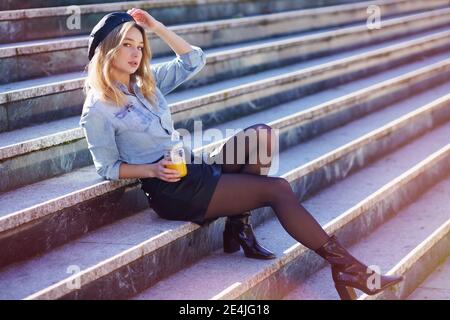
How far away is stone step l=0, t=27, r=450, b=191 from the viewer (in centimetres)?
399

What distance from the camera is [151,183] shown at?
3.93 m

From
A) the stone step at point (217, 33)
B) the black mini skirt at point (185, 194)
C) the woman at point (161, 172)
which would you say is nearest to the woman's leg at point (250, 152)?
the woman at point (161, 172)

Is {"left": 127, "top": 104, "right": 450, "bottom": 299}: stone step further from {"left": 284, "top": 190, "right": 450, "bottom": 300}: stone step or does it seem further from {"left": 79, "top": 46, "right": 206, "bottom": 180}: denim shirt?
{"left": 79, "top": 46, "right": 206, "bottom": 180}: denim shirt

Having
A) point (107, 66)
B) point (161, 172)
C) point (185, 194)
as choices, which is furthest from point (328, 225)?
point (107, 66)

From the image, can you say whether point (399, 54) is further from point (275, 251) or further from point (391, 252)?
point (275, 251)

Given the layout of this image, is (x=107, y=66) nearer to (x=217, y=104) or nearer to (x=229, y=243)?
(x=229, y=243)

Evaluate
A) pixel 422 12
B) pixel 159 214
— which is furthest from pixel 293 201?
pixel 422 12

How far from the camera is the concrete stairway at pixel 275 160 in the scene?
362cm

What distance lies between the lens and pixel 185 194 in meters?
3.92
